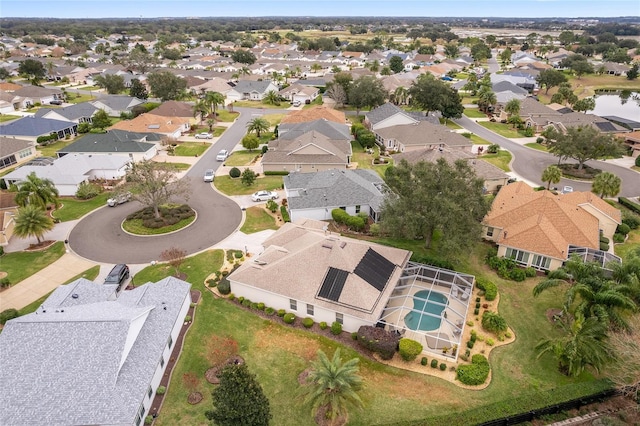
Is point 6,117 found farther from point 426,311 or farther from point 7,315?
point 426,311

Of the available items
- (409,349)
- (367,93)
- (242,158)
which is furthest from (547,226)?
(367,93)

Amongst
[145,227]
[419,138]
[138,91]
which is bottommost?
[145,227]

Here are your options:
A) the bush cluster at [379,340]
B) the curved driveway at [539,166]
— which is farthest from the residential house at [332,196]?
the curved driveway at [539,166]

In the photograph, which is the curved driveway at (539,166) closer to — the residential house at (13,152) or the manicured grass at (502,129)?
the manicured grass at (502,129)

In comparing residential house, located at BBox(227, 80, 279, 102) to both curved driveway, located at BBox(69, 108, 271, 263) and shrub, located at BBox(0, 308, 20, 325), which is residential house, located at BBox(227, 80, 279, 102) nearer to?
curved driveway, located at BBox(69, 108, 271, 263)

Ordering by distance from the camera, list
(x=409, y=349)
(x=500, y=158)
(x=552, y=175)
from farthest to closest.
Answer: (x=500, y=158)
(x=552, y=175)
(x=409, y=349)

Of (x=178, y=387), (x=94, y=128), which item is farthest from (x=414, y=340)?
(x=94, y=128)
